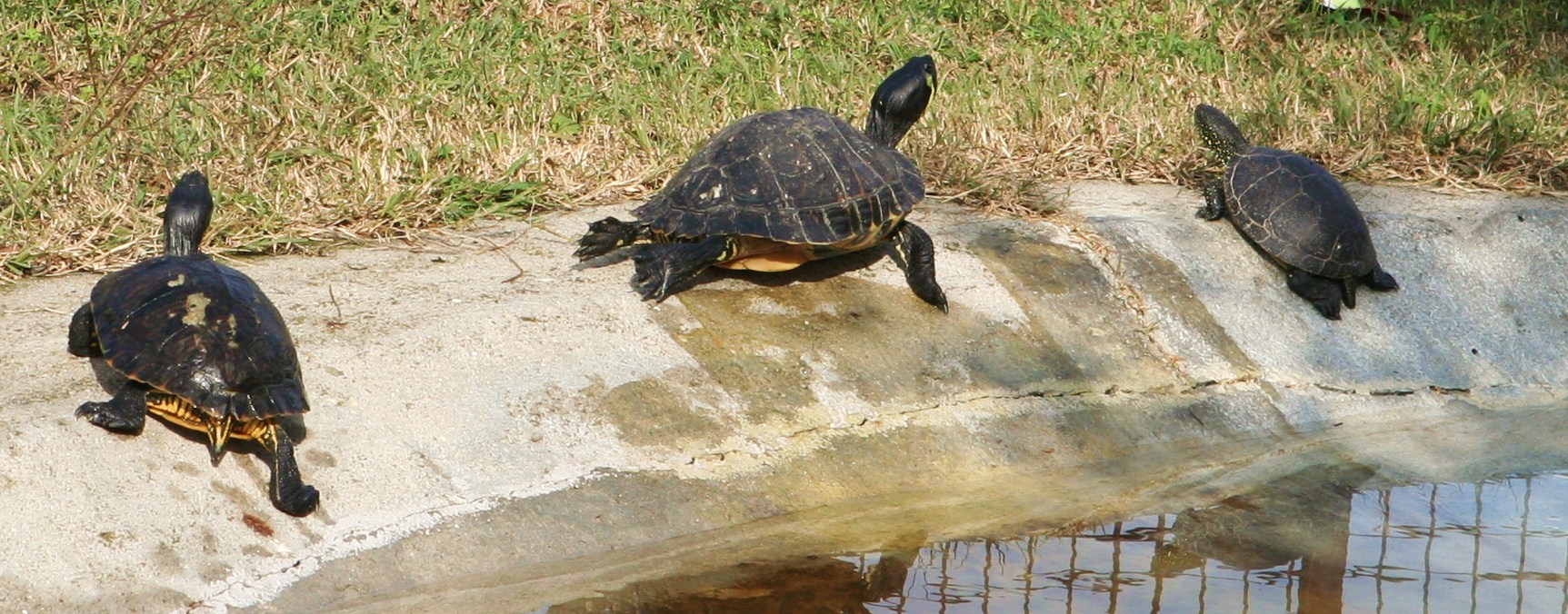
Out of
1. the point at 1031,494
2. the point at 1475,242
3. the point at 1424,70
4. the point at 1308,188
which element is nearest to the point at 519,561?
the point at 1031,494

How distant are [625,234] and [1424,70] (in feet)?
15.6

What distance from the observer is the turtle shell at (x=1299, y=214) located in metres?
5.49

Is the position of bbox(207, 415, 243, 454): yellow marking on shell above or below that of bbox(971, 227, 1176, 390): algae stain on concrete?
above

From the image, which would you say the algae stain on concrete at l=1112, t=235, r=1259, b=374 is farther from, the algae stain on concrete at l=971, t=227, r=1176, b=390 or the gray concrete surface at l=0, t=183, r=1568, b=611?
the algae stain on concrete at l=971, t=227, r=1176, b=390

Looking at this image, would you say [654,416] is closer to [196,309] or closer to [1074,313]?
[196,309]

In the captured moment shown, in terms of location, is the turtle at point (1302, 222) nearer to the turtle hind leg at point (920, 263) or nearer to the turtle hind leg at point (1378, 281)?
the turtle hind leg at point (1378, 281)

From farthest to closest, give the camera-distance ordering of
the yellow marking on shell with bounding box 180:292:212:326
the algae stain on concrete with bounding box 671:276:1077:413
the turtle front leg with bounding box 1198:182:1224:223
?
the turtle front leg with bounding box 1198:182:1224:223 < the algae stain on concrete with bounding box 671:276:1077:413 < the yellow marking on shell with bounding box 180:292:212:326

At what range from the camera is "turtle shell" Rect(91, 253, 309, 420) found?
346 centimetres

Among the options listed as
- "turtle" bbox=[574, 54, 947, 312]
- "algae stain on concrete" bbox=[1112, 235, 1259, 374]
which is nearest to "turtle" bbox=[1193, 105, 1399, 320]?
"algae stain on concrete" bbox=[1112, 235, 1259, 374]

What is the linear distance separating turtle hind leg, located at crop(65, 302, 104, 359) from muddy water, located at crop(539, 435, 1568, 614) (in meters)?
1.52

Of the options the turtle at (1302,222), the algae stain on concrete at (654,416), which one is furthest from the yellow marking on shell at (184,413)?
the turtle at (1302,222)

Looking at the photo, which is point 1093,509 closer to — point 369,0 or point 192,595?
point 192,595

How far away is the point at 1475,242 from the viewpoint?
591 centimetres

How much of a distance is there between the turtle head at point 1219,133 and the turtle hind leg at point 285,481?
4.31 metres
